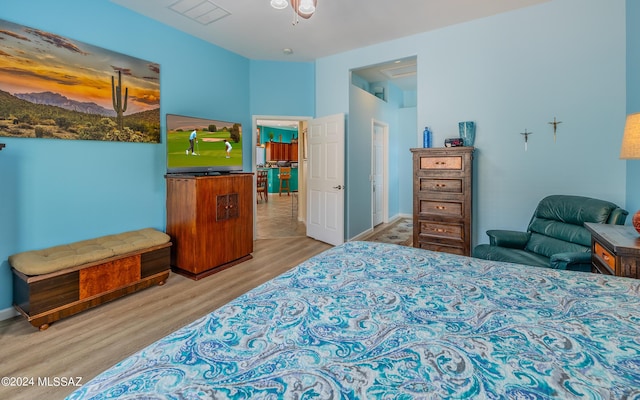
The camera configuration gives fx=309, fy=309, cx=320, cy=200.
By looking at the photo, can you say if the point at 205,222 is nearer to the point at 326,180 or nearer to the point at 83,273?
the point at 83,273

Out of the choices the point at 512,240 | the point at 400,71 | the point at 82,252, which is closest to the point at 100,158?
the point at 82,252

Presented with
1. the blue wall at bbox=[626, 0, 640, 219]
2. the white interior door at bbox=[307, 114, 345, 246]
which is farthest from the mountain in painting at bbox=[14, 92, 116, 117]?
the blue wall at bbox=[626, 0, 640, 219]

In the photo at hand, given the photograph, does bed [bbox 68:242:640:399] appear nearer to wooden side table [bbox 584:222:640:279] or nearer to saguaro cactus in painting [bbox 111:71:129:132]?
wooden side table [bbox 584:222:640:279]

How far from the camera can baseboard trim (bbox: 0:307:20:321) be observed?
103 inches

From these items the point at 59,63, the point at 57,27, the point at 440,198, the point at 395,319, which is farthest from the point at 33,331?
the point at 440,198

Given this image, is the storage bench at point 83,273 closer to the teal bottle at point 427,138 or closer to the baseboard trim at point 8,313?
the baseboard trim at point 8,313

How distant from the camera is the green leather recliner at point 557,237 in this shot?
244 centimetres

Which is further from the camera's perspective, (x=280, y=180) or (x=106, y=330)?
(x=280, y=180)

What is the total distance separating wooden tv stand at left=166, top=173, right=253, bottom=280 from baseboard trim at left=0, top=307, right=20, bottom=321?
4.53 feet

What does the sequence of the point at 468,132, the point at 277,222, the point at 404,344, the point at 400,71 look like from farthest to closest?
1. the point at 277,222
2. the point at 400,71
3. the point at 468,132
4. the point at 404,344

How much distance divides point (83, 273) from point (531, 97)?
15.8 ft

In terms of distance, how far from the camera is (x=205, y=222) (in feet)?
A: 11.6

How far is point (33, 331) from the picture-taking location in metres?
2.42

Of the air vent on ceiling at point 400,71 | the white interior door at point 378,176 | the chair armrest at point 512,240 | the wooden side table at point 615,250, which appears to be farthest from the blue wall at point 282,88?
the wooden side table at point 615,250
